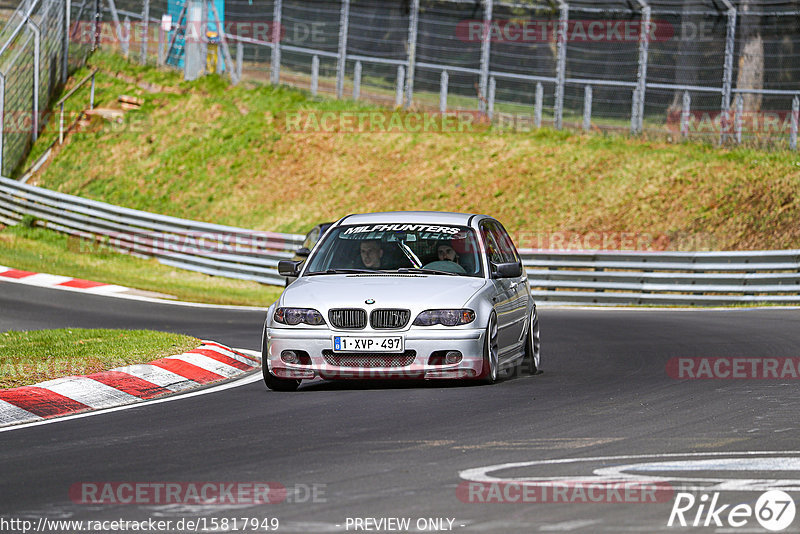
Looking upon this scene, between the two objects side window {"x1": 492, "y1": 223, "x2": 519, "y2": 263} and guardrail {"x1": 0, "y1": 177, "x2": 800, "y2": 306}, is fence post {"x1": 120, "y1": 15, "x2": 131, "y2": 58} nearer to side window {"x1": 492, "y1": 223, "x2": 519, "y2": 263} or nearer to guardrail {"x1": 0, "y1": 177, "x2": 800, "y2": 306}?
guardrail {"x1": 0, "y1": 177, "x2": 800, "y2": 306}

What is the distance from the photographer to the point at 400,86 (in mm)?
33281

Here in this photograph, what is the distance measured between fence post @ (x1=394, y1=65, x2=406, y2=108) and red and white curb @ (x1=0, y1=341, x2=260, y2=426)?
20906 millimetres

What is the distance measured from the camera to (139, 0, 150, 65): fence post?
39188 mm

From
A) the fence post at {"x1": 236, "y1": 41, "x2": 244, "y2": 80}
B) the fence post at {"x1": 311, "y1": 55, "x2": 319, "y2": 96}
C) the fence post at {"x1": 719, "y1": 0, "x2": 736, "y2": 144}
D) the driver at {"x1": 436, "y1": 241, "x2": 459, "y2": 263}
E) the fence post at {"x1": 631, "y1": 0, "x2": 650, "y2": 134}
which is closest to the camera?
the driver at {"x1": 436, "y1": 241, "x2": 459, "y2": 263}

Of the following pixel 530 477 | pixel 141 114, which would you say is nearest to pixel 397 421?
pixel 530 477

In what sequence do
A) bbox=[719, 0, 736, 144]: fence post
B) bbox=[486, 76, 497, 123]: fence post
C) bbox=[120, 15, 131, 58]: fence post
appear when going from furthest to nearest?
bbox=[120, 15, 131, 58]: fence post, bbox=[486, 76, 497, 123]: fence post, bbox=[719, 0, 736, 144]: fence post

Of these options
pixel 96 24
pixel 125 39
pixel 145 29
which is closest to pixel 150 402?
pixel 145 29

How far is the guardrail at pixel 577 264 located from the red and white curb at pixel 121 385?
1180 cm

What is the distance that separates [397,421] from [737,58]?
2087cm

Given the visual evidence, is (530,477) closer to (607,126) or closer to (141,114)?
(607,126)

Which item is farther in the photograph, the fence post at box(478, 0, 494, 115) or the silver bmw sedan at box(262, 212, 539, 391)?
the fence post at box(478, 0, 494, 115)

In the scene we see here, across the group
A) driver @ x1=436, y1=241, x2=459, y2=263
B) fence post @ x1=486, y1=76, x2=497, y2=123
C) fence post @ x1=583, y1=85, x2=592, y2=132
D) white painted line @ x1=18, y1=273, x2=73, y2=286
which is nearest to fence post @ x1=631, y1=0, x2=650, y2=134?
fence post @ x1=583, y1=85, x2=592, y2=132

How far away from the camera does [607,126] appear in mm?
30156

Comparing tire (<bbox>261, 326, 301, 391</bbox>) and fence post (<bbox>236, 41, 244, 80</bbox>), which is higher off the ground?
fence post (<bbox>236, 41, 244, 80</bbox>)
